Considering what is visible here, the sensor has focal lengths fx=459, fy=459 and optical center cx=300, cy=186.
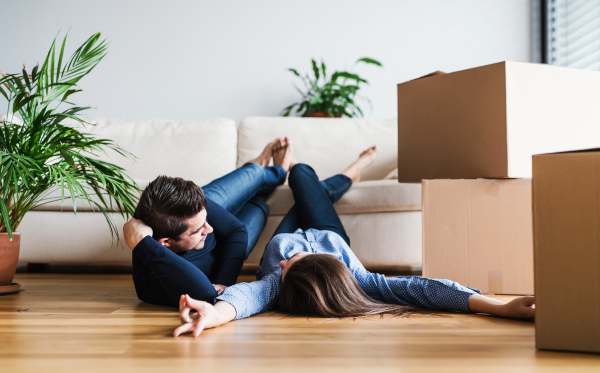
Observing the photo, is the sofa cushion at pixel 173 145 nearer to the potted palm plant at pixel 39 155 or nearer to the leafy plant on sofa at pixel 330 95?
the leafy plant on sofa at pixel 330 95

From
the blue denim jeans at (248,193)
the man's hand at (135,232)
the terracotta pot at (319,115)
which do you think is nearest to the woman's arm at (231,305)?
the man's hand at (135,232)

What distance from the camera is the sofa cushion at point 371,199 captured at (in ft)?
5.43

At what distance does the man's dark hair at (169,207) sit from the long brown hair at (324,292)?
0.28m

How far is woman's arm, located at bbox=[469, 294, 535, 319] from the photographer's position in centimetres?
93

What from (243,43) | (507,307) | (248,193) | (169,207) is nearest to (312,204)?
(248,193)

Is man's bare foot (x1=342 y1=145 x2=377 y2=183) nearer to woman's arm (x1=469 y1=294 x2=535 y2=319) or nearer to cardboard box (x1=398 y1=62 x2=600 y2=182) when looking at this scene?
cardboard box (x1=398 y1=62 x2=600 y2=182)

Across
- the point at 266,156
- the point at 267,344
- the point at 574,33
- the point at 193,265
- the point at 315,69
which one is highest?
the point at 574,33

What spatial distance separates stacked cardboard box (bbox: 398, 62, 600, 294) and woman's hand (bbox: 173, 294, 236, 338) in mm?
708

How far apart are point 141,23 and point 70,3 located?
43 centimetres

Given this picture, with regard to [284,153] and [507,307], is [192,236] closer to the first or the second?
[507,307]

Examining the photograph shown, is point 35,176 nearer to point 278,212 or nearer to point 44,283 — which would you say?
point 44,283

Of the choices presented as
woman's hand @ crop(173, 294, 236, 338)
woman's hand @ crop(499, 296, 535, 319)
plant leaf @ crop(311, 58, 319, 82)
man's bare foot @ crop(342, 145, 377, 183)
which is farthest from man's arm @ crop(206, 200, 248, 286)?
plant leaf @ crop(311, 58, 319, 82)

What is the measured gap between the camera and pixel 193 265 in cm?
106

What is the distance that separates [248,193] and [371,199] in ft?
1.48
